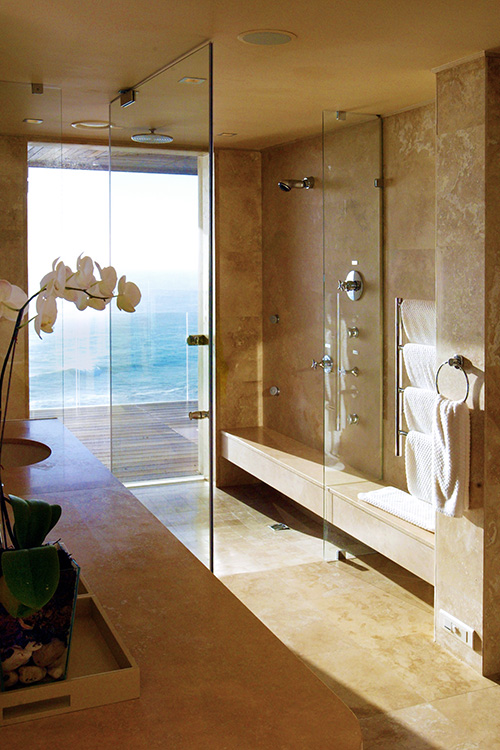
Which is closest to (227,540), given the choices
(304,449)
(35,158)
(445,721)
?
(304,449)

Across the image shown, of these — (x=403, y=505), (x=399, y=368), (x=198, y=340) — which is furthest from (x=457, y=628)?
(x=198, y=340)

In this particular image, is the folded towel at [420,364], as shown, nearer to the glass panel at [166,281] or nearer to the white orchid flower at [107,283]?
the glass panel at [166,281]

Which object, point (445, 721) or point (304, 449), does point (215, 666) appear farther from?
point (304, 449)

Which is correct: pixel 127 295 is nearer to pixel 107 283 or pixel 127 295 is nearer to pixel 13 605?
pixel 107 283

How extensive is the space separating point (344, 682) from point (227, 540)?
1.75m

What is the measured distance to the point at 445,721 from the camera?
267cm

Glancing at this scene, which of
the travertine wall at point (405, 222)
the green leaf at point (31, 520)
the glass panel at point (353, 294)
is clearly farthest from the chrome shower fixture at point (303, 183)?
the green leaf at point (31, 520)

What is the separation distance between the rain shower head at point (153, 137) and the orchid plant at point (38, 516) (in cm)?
212

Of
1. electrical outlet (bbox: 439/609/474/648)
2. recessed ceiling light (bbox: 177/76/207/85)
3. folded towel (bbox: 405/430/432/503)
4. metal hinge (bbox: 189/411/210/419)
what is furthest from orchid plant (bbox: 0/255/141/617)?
folded towel (bbox: 405/430/432/503)

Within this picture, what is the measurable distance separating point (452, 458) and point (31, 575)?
91.2 inches

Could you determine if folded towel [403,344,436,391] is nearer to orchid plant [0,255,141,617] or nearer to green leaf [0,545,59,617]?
orchid plant [0,255,141,617]

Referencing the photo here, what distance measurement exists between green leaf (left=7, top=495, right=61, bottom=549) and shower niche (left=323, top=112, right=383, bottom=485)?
3.18 meters

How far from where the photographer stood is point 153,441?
359 cm

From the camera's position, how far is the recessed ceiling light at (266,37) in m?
2.60
